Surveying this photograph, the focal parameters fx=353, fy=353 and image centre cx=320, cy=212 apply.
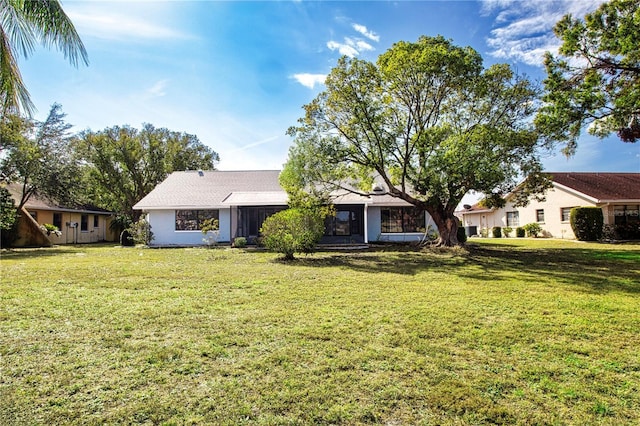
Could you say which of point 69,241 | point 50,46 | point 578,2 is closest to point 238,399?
point 50,46

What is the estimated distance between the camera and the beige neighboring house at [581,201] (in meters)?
24.9

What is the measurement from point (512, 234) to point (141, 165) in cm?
3661

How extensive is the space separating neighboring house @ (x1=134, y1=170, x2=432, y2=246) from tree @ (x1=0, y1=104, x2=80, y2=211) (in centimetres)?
642

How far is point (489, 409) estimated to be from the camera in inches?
121

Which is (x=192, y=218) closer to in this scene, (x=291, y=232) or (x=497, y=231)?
(x=291, y=232)

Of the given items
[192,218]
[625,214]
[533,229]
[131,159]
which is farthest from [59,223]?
[625,214]

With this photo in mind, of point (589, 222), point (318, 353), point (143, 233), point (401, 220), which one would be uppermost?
point (401, 220)

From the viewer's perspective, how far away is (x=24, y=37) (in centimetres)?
702

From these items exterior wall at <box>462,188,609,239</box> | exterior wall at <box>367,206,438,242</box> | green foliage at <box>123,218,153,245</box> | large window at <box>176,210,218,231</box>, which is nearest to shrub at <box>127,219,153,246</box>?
green foliage at <box>123,218,153,245</box>

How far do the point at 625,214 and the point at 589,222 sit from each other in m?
4.66

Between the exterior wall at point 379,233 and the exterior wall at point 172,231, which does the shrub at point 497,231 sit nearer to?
the exterior wall at point 379,233

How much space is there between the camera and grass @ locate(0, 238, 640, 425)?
3.06 metres

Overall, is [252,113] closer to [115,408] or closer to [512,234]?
[115,408]

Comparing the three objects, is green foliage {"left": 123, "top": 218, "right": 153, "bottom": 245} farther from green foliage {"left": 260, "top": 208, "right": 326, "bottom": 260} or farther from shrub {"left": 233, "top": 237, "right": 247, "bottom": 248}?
green foliage {"left": 260, "top": 208, "right": 326, "bottom": 260}
